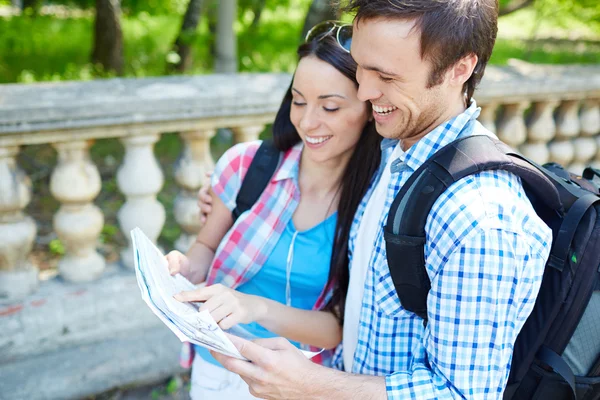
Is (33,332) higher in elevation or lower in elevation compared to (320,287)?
lower

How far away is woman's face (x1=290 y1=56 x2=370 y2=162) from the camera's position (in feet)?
6.45

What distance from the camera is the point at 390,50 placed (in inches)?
59.5

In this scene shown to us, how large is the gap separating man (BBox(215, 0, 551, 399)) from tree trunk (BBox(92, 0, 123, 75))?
7.00 metres

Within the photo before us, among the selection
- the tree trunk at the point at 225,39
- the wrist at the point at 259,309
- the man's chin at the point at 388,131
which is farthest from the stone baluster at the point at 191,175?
the tree trunk at the point at 225,39

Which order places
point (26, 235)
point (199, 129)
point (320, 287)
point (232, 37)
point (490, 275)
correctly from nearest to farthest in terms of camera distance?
point (490, 275), point (320, 287), point (26, 235), point (199, 129), point (232, 37)

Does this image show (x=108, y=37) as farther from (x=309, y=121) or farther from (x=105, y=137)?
(x=309, y=121)

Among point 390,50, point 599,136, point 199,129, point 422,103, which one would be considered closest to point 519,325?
point 422,103

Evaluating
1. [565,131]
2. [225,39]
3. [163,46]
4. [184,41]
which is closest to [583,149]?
[565,131]

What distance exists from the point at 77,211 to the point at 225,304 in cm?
104

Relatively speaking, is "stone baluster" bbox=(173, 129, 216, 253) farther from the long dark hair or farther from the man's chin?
the man's chin

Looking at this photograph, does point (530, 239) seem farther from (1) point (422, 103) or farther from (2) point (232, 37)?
(2) point (232, 37)

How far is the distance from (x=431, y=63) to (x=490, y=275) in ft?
1.76

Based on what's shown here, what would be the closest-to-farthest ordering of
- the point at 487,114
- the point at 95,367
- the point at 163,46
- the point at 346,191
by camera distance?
the point at 346,191
the point at 95,367
the point at 487,114
the point at 163,46

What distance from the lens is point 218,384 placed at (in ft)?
7.11
